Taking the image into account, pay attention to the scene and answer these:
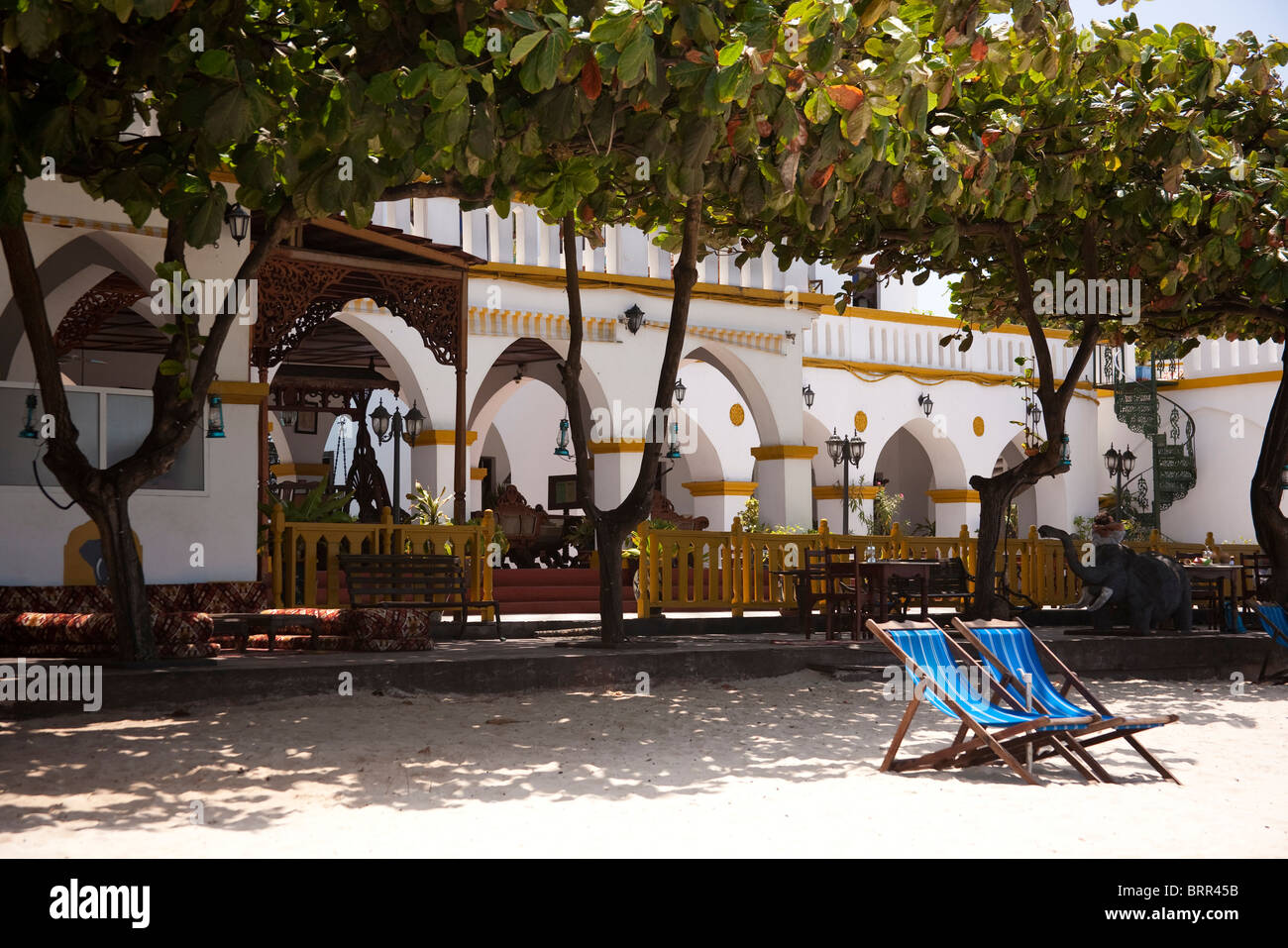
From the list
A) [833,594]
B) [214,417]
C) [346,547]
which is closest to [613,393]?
[346,547]

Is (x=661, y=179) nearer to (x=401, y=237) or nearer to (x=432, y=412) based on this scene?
(x=401, y=237)

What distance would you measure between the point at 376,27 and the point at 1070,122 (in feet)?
18.3

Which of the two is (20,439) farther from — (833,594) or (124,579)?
(833,594)

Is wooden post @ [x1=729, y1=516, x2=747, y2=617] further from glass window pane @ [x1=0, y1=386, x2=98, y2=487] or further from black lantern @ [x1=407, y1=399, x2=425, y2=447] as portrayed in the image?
glass window pane @ [x1=0, y1=386, x2=98, y2=487]

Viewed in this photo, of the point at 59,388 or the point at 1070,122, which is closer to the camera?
the point at 59,388

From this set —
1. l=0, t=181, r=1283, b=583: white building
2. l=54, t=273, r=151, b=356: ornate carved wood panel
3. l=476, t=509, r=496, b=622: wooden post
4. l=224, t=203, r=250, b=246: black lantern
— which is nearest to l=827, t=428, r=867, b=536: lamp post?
l=0, t=181, r=1283, b=583: white building

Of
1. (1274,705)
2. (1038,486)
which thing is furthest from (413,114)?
(1038,486)

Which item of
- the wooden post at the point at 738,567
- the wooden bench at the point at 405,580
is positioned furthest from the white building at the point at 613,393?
the wooden post at the point at 738,567

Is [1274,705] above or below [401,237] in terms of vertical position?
below

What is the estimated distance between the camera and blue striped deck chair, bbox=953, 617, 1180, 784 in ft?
22.8

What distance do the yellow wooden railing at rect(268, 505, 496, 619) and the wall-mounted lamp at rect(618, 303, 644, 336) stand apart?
16.6 feet

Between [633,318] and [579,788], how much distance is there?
1168 centimetres

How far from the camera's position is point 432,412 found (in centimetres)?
1667

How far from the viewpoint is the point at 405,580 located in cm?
1145
